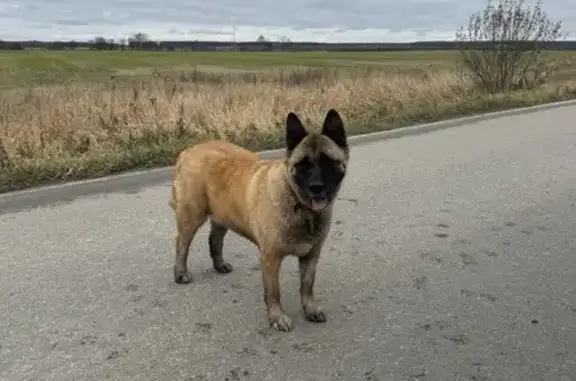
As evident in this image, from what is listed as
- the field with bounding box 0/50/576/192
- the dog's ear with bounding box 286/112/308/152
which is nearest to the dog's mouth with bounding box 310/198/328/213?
the dog's ear with bounding box 286/112/308/152

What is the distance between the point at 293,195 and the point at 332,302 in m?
0.96

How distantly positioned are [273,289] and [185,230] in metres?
0.96

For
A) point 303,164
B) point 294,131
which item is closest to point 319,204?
point 303,164

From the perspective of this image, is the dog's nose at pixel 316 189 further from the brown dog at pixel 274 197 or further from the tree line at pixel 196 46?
the tree line at pixel 196 46

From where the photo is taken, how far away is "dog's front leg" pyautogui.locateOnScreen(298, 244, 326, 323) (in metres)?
4.23

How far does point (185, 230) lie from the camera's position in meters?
4.78

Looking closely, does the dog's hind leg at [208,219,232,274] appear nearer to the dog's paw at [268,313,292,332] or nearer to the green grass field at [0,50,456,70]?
the dog's paw at [268,313,292,332]

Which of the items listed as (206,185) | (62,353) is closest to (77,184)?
(206,185)

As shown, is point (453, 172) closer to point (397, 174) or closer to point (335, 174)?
point (397, 174)

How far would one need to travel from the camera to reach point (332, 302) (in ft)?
14.9

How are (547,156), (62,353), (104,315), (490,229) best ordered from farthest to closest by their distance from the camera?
(547,156) < (490,229) < (104,315) < (62,353)

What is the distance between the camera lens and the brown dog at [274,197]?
12.6 feet

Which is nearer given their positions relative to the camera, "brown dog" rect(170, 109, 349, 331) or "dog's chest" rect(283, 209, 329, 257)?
"brown dog" rect(170, 109, 349, 331)

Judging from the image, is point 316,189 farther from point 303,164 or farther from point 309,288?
point 309,288
